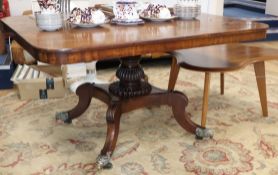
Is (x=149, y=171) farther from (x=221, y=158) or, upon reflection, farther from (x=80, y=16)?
(x=80, y=16)

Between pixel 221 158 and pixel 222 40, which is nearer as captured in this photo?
pixel 222 40

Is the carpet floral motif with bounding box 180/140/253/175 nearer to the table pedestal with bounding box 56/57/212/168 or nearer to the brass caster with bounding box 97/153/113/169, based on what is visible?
the table pedestal with bounding box 56/57/212/168

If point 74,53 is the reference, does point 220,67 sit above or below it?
below

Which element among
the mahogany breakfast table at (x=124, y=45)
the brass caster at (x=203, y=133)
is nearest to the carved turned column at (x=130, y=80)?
the mahogany breakfast table at (x=124, y=45)

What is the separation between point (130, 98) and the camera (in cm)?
191

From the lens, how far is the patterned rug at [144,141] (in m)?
1.77

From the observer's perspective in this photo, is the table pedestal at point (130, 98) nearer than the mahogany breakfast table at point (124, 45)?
No

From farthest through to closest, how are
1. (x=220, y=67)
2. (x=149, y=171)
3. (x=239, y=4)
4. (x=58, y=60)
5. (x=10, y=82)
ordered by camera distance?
(x=239, y=4) → (x=10, y=82) → (x=220, y=67) → (x=149, y=171) → (x=58, y=60)

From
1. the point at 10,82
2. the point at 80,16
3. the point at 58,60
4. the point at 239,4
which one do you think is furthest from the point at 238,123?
the point at 239,4

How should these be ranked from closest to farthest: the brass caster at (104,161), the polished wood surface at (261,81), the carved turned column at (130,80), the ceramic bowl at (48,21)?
the ceramic bowl at (48,21)
the brass caster at (104,161)
the carved turned column at (130,80)
the polished wood surface at (261,81)

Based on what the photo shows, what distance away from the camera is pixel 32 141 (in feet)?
6.66

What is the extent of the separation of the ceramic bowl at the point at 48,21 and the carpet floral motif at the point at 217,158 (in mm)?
911

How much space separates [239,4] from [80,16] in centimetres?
486

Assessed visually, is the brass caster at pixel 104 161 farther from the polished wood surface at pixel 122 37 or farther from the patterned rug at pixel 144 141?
the polished wood surface at pixel 122 37
